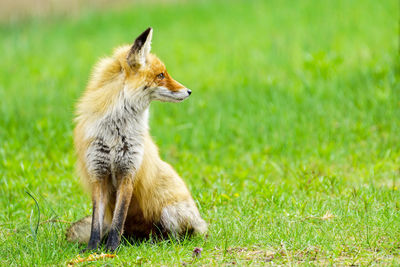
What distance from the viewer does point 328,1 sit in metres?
14.9

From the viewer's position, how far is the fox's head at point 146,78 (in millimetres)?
4977

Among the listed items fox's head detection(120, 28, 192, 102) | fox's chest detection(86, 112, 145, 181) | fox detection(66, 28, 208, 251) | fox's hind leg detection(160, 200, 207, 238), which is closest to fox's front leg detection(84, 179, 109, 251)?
fox detection(66, 28, 208, 251)

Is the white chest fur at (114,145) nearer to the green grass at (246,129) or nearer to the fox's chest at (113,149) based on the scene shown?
the fox's chest at (113,149)

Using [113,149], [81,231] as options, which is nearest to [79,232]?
[81,231]

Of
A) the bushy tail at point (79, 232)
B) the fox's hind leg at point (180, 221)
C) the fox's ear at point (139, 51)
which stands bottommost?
the bushy tail at point (79, 232)

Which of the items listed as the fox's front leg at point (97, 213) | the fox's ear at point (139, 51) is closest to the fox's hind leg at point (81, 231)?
the fox's front leg at point (97, 213)

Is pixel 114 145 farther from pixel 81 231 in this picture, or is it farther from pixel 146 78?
pixel 81 231

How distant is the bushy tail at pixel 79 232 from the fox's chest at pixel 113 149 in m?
0.60

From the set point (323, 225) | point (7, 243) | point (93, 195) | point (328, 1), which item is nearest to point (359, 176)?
point (323, 225)

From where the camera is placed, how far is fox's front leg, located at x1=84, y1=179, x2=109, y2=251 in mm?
4934

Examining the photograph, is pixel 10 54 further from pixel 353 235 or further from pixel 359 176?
pixel 353 235

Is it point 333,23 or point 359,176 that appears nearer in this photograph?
point 359,176

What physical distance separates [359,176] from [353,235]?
2269 millimetres

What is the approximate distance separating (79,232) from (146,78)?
5.16ft
